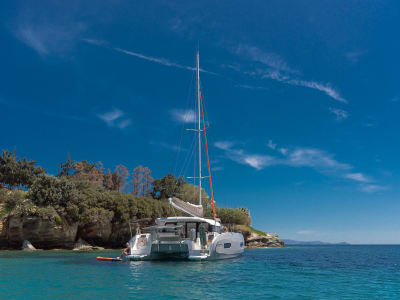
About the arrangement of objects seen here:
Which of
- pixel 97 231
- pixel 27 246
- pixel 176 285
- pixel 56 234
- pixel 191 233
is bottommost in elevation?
pixel 176 285

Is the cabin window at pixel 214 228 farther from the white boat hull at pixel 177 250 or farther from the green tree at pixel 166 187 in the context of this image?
the green tree at pixel 166 187

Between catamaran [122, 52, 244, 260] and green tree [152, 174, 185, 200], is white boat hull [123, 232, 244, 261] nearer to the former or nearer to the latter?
catamaran [122, 52, 244, 260]

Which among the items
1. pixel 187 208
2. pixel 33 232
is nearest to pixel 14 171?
pixel 33 232

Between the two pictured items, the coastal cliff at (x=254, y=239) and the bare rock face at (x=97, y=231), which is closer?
the bare rock face at (x=97, y=231)

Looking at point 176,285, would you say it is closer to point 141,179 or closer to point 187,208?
point 187,208

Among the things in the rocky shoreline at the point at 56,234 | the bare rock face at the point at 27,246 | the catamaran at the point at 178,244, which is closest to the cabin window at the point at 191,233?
the catamaran at the point at 178,244

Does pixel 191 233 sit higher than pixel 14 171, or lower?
lower

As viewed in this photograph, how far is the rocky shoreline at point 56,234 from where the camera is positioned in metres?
41.5

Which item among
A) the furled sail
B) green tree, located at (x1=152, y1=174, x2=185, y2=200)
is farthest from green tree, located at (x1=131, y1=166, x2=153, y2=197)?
the furled sail

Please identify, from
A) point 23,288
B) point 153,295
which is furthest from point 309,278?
point 23,288

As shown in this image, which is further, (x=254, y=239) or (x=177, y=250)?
(x=254, y=239)

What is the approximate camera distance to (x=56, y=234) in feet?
143

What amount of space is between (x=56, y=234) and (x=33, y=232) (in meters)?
2.70

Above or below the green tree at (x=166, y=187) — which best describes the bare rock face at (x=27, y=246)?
below
